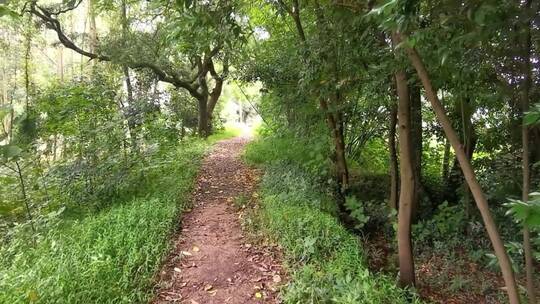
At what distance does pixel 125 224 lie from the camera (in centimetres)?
493

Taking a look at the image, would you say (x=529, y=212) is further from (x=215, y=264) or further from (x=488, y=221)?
(x=215, y=264)

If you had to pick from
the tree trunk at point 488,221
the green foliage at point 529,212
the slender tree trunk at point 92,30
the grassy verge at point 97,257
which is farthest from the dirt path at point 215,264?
the slender tree trunk at point 92,30

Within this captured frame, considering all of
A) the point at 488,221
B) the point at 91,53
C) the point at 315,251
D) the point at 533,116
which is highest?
the point at 91,53

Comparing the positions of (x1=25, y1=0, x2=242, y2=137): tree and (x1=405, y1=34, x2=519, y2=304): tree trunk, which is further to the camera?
(x1=25, y1=0, x2=242, y2=137): tree

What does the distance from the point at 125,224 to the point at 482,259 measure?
5215 millimetres

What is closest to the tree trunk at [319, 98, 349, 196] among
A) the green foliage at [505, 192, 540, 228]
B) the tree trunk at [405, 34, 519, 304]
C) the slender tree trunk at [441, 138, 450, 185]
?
the slender tree trunk at [441, 138, 450, 185]

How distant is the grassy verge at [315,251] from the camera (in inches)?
149

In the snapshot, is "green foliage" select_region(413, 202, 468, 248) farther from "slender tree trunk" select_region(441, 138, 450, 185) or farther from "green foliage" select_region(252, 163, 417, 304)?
"green foliage" select_region(252, 163, 417, 304)

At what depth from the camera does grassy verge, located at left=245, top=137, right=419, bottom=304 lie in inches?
149

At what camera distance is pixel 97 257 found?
4.09m

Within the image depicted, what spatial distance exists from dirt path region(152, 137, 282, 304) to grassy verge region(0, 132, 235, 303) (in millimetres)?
220

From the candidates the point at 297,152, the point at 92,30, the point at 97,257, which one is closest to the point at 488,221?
the point at 97,257

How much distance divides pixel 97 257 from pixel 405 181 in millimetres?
3443

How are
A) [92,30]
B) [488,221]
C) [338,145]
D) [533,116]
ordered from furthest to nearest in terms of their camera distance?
[92,30] < [338,145] < [488,221] < [533,116]
